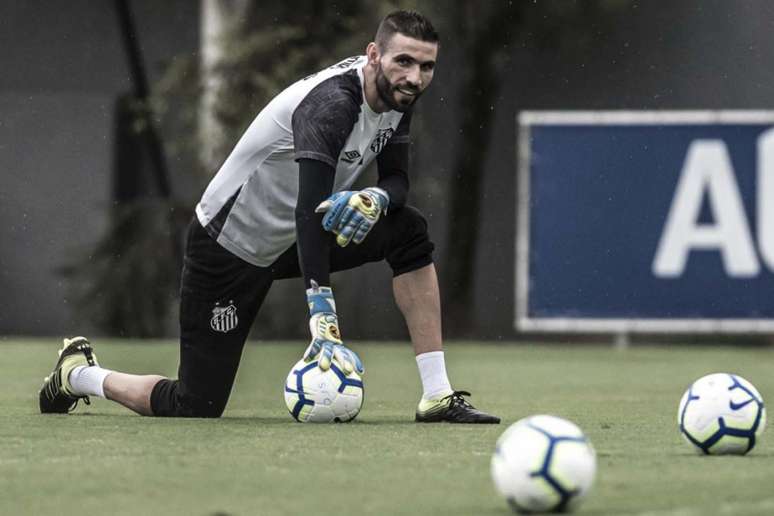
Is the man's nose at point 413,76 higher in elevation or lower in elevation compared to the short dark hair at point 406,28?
lower

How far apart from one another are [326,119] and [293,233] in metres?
0.74

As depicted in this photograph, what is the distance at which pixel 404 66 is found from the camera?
672cm

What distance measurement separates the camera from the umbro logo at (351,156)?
690 centimetres

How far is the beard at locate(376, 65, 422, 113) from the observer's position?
6.75m

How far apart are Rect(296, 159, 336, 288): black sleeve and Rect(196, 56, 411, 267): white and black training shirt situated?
10.9 inches

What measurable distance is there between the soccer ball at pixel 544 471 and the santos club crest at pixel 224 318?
3058 mm

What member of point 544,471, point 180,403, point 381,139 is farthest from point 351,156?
point 544,471

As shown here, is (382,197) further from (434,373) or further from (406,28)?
(434,373)

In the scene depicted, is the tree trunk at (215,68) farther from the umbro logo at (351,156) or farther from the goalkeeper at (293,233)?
the umbro logo at (351,156)

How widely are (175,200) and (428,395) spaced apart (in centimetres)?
1138

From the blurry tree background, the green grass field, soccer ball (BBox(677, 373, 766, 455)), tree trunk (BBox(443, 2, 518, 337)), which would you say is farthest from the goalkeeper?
tree trunk (BBox(443, 2, 518, 337))

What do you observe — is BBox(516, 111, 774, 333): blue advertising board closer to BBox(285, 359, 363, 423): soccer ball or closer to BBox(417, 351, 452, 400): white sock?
BBox(417, 351, 452, 400): white sock

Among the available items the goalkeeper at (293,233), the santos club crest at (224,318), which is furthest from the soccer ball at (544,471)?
the santos club crest at (224,318)

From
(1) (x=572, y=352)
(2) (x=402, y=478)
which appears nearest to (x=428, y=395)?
(2) (x=402, y=478)
